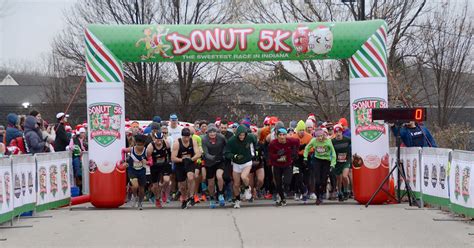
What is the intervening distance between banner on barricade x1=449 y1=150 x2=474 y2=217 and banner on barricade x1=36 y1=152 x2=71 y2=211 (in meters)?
7.75

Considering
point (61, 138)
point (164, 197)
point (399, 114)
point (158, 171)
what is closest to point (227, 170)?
point (158, 171)

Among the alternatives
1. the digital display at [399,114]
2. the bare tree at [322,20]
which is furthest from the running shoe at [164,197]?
the bare tree at [322,20]

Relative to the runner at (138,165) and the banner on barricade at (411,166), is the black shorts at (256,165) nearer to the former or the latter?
the runner at (138,165)

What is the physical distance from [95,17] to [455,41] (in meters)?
19.5

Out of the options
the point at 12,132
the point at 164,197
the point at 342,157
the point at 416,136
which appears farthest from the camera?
the point at 164,197

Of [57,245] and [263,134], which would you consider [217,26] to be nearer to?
[263,134]

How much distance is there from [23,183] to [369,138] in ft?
22.6

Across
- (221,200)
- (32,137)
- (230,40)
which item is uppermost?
(230,40)

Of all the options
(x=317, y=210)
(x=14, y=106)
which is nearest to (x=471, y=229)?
(x=317, y=210)

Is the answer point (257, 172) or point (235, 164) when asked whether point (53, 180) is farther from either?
point (257, 172)

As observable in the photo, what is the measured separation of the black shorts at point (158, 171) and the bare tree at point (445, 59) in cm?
1571

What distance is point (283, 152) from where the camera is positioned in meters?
15.0

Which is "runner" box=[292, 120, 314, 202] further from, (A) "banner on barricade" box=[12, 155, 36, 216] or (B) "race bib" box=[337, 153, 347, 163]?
(A) "banner on barricade" box=[12, 155, 36, 216]

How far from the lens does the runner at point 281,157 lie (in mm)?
14961
